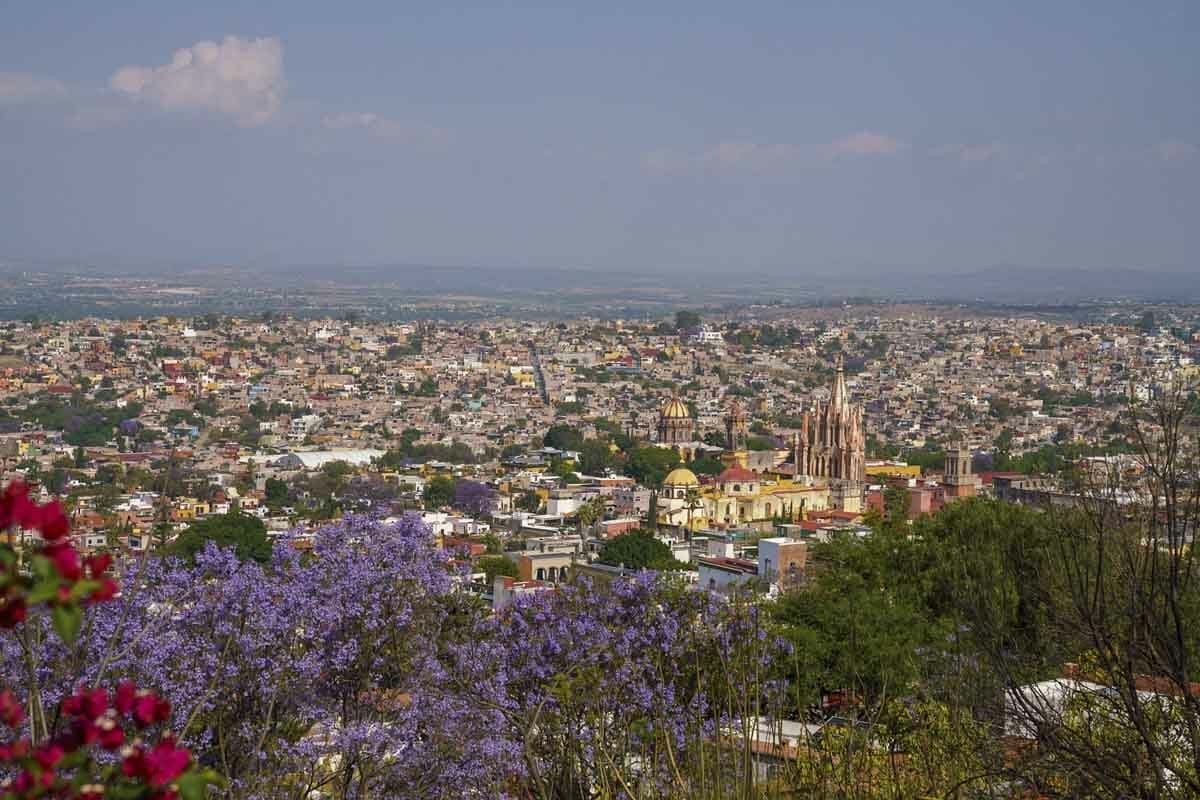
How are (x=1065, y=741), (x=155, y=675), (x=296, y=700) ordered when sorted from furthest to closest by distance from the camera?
1. (x=296, y=700)
2. (x=155, y=675)
3. (x=1065, y=741)

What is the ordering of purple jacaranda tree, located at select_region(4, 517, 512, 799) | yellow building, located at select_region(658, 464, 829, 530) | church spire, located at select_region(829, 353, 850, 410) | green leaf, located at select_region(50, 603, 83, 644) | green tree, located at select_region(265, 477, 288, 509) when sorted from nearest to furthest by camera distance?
green leaf, located at select_region(50, 603, 83, 644), purple jacaranda tree, located at select_region(4, 517, 512, 799), yellow building, located at select_region(658, 464, 829, 530), green tree, located at select_region(265, 477, 288, 509), church spire, located at select_region(829, 353, 850, 410)

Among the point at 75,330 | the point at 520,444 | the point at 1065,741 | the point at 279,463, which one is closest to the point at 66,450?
the point at 279,463

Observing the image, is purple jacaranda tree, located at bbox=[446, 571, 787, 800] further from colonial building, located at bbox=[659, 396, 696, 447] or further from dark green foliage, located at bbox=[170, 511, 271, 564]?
colonial building, located at bbox=[659, 396, 696, 447]

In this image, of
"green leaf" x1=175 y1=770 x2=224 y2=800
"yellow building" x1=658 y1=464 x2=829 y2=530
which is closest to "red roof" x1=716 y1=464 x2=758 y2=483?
"yellow building" x1=658 y1=464 x2=829 y2=530

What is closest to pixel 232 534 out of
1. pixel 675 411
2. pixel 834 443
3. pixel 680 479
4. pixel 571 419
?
pixel 680 479

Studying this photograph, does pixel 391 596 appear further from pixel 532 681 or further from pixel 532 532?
pixel 532 532

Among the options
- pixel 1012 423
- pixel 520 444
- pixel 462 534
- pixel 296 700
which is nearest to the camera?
pixel 296 700

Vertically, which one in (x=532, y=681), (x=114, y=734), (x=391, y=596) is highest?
(x=114, y=734)
